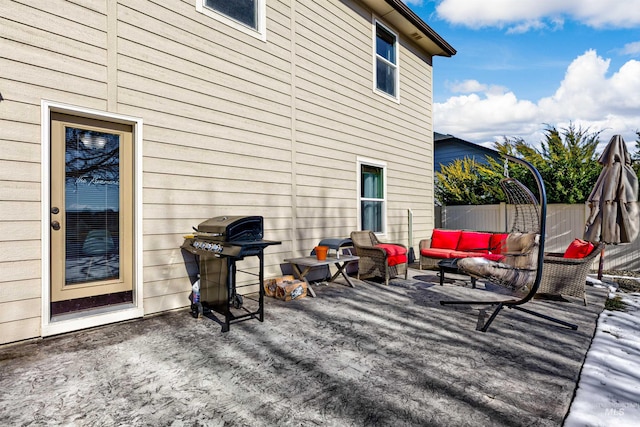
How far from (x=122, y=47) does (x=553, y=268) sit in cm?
539

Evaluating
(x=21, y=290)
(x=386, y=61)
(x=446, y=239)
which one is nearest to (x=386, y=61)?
(x=386, y=61)

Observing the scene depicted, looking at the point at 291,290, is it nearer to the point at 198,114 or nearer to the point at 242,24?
the point at 198,114

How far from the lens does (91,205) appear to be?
3350 millimetres

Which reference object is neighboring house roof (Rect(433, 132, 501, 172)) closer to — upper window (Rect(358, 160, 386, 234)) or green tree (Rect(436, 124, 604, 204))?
green tree (Rect(436, 124, 604, 204))

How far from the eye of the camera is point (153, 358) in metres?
2.59

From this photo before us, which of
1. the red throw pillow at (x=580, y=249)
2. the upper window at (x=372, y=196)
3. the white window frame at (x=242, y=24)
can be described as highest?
the white window frame at (x=242, y=24)

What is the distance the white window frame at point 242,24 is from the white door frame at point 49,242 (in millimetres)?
1654

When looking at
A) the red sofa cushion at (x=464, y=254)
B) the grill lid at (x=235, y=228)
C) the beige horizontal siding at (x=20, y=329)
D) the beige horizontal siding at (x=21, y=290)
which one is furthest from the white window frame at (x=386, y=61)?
the beige horizontal siding at (x=20, y=329)

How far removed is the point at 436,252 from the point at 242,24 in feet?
16.3

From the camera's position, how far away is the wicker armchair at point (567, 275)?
402 centimetres

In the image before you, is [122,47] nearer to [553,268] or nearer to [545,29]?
[553,268]

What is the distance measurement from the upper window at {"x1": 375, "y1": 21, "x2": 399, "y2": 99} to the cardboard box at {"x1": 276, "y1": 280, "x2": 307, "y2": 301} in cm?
431

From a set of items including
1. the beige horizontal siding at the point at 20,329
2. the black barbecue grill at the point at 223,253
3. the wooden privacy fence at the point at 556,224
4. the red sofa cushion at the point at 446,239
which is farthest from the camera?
the red sofa cushion at the point at 446,239

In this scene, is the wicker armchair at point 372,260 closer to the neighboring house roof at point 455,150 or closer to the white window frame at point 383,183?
the white window frame at point 383,183
